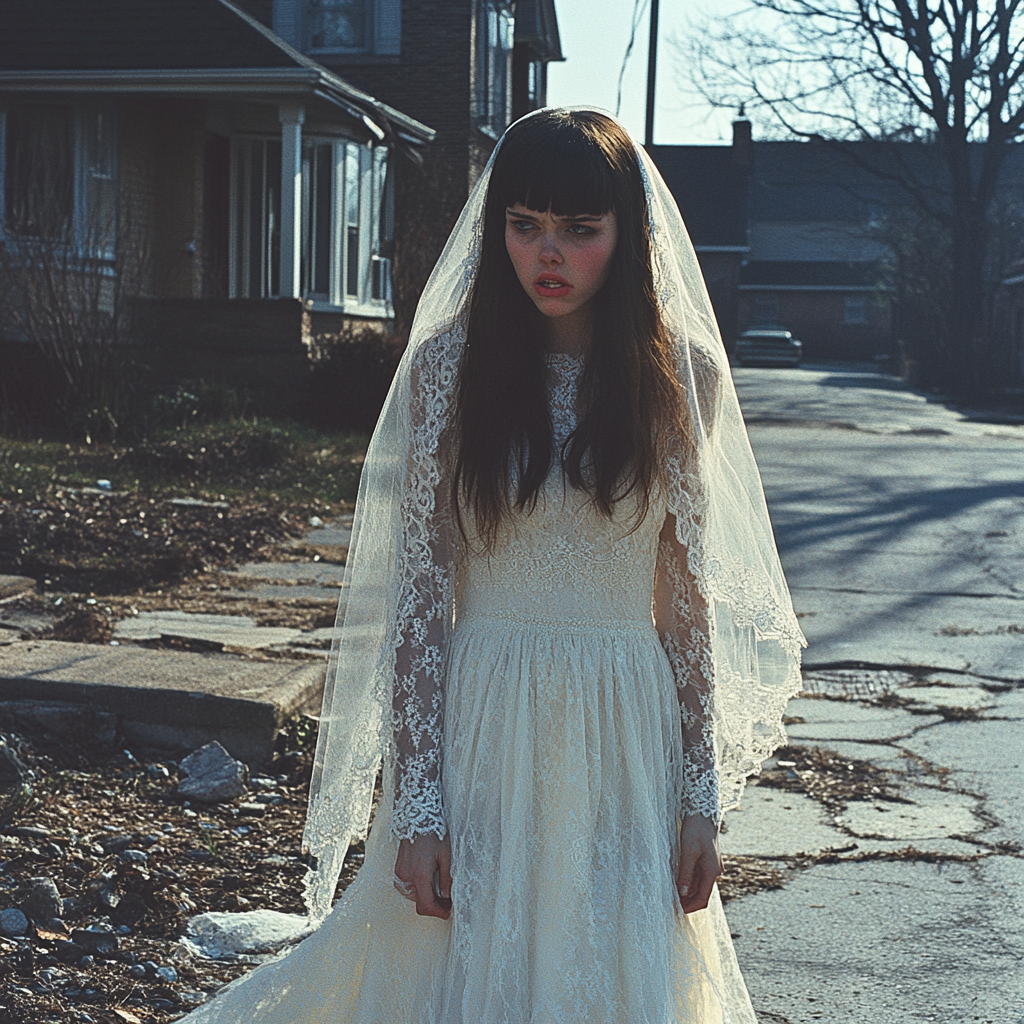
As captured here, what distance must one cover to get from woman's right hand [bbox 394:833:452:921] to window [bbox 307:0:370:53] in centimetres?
2190

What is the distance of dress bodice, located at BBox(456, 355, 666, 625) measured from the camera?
2.04 metres

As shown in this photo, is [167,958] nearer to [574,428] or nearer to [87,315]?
[574,428]

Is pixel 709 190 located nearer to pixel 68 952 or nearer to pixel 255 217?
pixel 255 217

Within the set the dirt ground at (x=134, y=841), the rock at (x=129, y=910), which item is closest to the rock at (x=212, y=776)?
the dirt ground at (x=134, y=841)

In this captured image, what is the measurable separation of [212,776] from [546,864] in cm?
252

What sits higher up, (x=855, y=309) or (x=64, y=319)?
(x=855, y=309)

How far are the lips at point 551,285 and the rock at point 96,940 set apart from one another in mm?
2020

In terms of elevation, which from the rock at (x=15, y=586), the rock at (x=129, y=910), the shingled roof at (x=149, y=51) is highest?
the shingled roof at (x=149, y=51)

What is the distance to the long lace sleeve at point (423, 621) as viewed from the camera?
2.01 m

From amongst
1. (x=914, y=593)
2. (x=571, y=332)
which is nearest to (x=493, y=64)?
(x=914, y=593)

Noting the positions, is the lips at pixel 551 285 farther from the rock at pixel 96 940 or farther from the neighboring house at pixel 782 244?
the neighboring house at pixel 782 244

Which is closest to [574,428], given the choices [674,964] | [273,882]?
[674,964]

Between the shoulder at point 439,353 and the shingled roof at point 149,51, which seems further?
the shingled roof at point 149,51

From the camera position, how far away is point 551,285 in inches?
78.8
